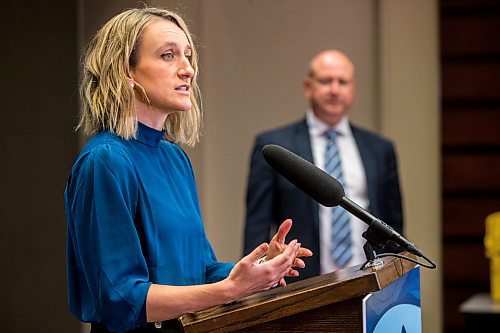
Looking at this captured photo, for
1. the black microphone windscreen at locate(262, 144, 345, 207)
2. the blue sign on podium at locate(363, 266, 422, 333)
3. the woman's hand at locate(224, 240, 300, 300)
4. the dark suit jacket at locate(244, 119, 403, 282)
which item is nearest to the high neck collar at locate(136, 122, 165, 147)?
the black microphone windscreen at locate(262, 144, 345, 207)

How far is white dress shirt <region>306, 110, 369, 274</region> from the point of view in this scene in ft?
11.9

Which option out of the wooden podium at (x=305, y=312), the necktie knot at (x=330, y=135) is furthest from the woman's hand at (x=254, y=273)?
the necktie knot at (x=330, y=135)

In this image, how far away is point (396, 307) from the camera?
5.27 feet

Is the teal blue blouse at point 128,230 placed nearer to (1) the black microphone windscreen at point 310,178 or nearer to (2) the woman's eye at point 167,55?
(2) the woman's eye at point 167,55

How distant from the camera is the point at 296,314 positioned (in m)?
1.44

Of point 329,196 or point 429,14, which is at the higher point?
point 429,14

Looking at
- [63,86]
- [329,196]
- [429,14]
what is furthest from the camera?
[429,14]

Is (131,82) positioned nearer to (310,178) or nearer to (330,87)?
(310,178)

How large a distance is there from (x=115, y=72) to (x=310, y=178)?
17.8 inches

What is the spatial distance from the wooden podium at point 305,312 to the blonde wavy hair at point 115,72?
0.48 meters

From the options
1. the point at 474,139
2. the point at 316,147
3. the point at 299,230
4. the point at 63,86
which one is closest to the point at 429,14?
the point at 474,139

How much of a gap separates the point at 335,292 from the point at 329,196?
0.23 m

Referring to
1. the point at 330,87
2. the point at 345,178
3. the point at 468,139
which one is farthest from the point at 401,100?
the point at 345,178

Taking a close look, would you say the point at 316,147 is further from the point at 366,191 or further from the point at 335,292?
the point at 335,292
